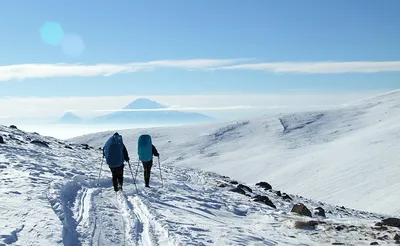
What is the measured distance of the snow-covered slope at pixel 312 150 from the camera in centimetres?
4369

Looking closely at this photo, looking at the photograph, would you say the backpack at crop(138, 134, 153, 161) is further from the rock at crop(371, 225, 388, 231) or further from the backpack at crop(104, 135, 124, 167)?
the rock at crop(371, 225, 388, 231)

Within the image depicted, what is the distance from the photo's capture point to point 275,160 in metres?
64.9

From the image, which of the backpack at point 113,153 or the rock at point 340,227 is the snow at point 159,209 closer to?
the rock at point 340,227

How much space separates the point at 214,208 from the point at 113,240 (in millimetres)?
5746

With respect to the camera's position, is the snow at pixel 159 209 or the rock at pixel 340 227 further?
the rock at pixel 340 227

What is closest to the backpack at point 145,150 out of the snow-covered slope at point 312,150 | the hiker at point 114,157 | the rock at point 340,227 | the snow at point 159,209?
the snow at point 159,209

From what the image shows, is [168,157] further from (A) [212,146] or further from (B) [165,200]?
(B) [165,200]

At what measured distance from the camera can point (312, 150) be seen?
6969cm

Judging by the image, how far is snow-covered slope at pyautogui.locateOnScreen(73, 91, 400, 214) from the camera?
143 feet

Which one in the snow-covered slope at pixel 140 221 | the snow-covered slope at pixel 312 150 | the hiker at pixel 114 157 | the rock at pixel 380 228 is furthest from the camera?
the snow-covered slope at pixel 312 150

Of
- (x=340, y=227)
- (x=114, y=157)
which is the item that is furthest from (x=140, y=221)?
(x=114, y=157)

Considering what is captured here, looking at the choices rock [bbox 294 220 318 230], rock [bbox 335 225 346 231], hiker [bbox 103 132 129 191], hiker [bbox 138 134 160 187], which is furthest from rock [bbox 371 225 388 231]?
hiker [bbox 138 134 160 187]

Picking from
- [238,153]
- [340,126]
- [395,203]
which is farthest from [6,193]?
[340,126]

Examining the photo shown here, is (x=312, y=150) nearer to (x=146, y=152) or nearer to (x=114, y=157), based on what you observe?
(x=146, y=152)
